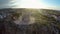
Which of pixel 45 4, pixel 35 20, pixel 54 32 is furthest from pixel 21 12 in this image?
pixel 54 32

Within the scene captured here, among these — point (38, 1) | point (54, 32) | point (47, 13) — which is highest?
point (38, 1)

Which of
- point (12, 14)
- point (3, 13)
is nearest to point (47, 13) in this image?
point (12, 14)

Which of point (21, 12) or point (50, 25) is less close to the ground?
point (21, 12)

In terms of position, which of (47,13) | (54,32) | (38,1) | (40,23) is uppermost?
(38,1)

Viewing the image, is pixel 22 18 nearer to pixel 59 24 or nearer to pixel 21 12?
pixel 21 12

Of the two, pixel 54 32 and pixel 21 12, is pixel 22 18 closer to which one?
pixel 21 12

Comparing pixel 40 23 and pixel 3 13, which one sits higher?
pixel 3 13

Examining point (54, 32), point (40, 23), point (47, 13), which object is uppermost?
point (47, 13)

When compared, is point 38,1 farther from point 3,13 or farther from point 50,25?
point 3,13

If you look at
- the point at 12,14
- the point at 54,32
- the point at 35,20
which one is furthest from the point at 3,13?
the point at 54,32
